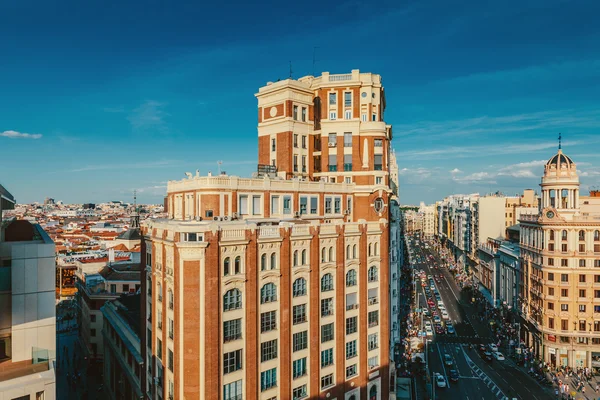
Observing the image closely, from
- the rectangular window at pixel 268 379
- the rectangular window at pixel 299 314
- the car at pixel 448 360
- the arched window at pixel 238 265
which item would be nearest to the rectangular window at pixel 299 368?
the rectangular window at pixel 268 379

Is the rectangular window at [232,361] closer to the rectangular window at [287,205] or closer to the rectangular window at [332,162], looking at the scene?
the rectangular window at [287,205]

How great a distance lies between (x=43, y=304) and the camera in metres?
28.4

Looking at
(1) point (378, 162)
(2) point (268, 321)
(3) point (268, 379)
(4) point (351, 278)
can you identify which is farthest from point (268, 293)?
(1) point (378, 162)

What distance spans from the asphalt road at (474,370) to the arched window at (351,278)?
32878mm

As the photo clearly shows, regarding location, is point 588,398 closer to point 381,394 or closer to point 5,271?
point 381,394

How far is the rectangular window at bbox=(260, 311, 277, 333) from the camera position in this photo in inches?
1670

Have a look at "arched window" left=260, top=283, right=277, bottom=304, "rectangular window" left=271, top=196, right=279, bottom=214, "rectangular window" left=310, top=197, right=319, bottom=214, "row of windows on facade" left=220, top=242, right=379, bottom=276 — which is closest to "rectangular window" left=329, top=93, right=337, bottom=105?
"rectangular window" left=310, top=197, right=319, bottom=214

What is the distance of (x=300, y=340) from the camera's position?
4562 cm

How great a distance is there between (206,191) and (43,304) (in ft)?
66.1

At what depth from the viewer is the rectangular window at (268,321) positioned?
42406mm

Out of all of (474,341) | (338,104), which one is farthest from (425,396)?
(338,104)

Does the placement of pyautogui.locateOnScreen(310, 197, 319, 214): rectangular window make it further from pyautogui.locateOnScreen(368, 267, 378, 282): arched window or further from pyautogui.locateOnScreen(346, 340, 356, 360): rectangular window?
pyautogui.locateOnScreen(346, 340, 356, 360): rectangular window

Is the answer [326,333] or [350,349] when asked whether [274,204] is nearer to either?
[326,333]

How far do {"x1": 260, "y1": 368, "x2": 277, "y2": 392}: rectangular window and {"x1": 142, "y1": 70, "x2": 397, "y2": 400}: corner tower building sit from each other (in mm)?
156
